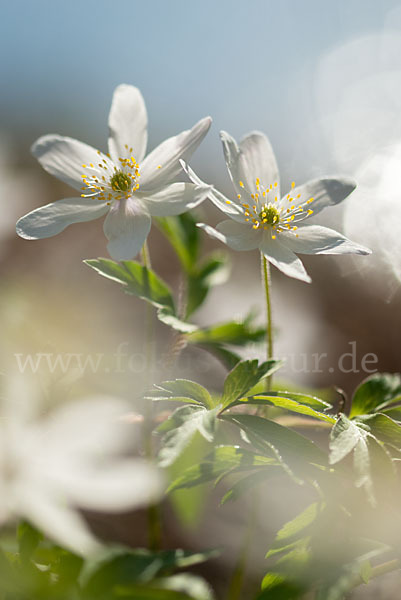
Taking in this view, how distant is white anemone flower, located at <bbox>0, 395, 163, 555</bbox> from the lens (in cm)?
32

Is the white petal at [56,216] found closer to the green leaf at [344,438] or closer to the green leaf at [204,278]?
the green leaf at [204,278]

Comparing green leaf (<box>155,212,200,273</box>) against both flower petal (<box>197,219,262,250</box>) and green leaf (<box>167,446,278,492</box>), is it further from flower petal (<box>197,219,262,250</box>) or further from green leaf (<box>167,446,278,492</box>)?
green leaf (<box>167,446,278,492</box>)

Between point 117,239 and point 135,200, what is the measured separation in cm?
7

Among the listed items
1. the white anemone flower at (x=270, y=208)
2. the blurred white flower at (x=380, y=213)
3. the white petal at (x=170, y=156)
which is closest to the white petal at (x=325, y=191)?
the white anemone flower at (x=270, y=208)

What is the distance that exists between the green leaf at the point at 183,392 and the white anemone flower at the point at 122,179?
142 mm

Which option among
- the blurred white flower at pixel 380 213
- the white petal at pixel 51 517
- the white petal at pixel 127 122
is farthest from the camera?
the blurred white flower at pixel 380 213

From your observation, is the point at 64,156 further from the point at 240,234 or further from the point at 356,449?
the point at 356,449

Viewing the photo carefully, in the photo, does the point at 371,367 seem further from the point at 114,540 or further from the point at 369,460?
the point at 369,460

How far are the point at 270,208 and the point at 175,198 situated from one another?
131 millimetres

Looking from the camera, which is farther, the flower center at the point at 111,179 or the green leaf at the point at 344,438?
the flower center at the point at 111,179

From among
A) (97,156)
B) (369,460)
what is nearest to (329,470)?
(369,460)

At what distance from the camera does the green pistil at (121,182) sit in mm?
656

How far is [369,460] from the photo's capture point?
0.47 metres

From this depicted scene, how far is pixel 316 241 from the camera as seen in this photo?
2.08 ft
